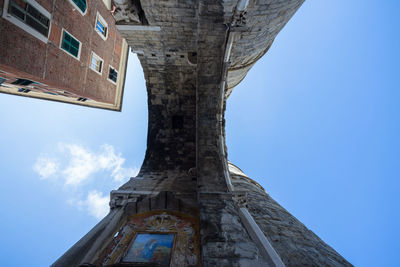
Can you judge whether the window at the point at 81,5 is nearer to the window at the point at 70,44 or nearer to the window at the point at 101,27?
the window at the point at 101,27

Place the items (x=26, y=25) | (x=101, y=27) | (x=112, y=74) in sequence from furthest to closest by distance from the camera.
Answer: (x=112, y=74) < (x=101, y=27) < (x=26, y=25)

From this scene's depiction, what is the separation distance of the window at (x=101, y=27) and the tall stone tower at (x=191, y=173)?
141 inches

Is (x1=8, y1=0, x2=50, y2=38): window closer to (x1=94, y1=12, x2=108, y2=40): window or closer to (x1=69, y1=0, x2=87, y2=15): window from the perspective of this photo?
(x1=69, y1=0, x2=87, y2=15): window

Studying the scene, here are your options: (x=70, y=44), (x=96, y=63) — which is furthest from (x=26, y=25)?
(x=96, y=63)

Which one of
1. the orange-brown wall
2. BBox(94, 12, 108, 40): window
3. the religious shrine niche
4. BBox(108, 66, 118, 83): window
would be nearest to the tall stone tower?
the religious shrine niche

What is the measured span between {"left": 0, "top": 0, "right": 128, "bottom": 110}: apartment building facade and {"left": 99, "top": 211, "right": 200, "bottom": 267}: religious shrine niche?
18.6 feet

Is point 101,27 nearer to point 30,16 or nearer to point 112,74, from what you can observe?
point 112,74

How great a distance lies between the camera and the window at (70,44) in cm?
743

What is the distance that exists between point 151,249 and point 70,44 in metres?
8.51

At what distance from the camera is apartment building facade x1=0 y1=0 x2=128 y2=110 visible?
538cm

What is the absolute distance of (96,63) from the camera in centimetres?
1002

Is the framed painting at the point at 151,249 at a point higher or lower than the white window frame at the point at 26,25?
lower

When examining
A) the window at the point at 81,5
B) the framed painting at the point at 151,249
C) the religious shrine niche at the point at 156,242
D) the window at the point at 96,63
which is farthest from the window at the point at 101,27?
the framed painting at the point at 151,249

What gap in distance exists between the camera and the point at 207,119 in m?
6.71
